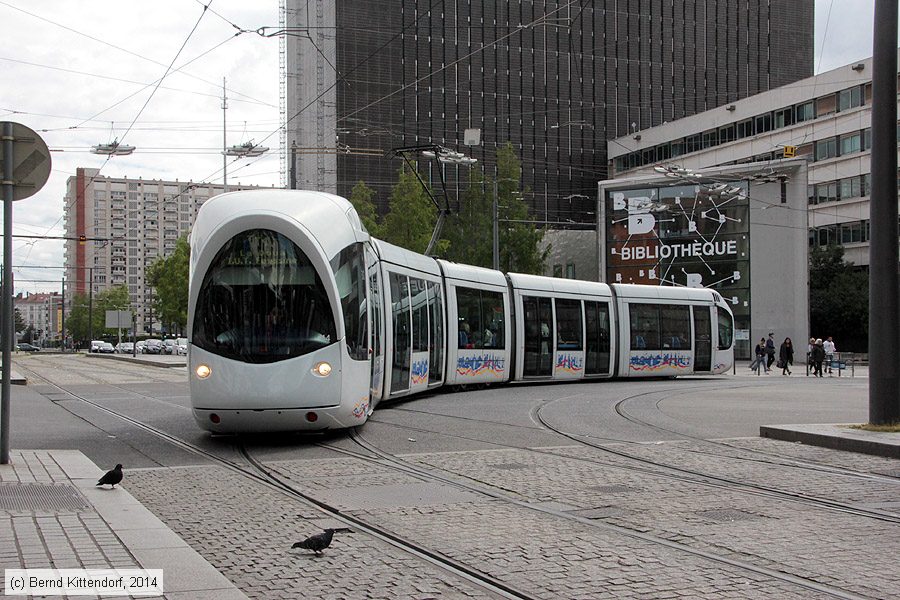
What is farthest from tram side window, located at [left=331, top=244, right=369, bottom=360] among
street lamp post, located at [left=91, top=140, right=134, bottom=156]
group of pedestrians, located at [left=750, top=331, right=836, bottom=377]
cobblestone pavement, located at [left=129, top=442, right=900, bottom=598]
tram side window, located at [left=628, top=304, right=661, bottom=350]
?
group of pedestrians, located at [left=750, top=331, right=836, bottom=377]

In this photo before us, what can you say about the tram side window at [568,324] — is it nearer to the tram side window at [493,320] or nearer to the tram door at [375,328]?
the tram side window at [493,320]

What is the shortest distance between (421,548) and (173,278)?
66036mm

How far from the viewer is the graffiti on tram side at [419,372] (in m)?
19.2

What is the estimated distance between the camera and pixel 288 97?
69750 mm

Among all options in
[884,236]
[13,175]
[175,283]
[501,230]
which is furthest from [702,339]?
[175,283]

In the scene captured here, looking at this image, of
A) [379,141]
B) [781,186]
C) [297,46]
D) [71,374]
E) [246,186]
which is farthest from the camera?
[246,186]

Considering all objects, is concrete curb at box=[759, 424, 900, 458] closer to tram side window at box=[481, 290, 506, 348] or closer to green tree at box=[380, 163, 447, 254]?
tram side window at box=[481, 290, 506, 348]

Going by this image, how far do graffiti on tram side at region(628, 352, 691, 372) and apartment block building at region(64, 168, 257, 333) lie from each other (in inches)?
4728

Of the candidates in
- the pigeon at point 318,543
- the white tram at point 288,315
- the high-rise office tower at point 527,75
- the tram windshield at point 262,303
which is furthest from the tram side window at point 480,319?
the high-rise office tower at point 527,75

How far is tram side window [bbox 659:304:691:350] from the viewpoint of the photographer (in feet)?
99.4

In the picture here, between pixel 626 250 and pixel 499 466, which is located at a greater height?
pixel 626 250

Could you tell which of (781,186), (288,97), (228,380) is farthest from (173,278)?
(228,380)

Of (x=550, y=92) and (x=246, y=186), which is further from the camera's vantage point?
(x=246, y=186)

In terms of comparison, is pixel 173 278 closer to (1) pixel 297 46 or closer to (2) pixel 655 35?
(1) pixel 297 46
